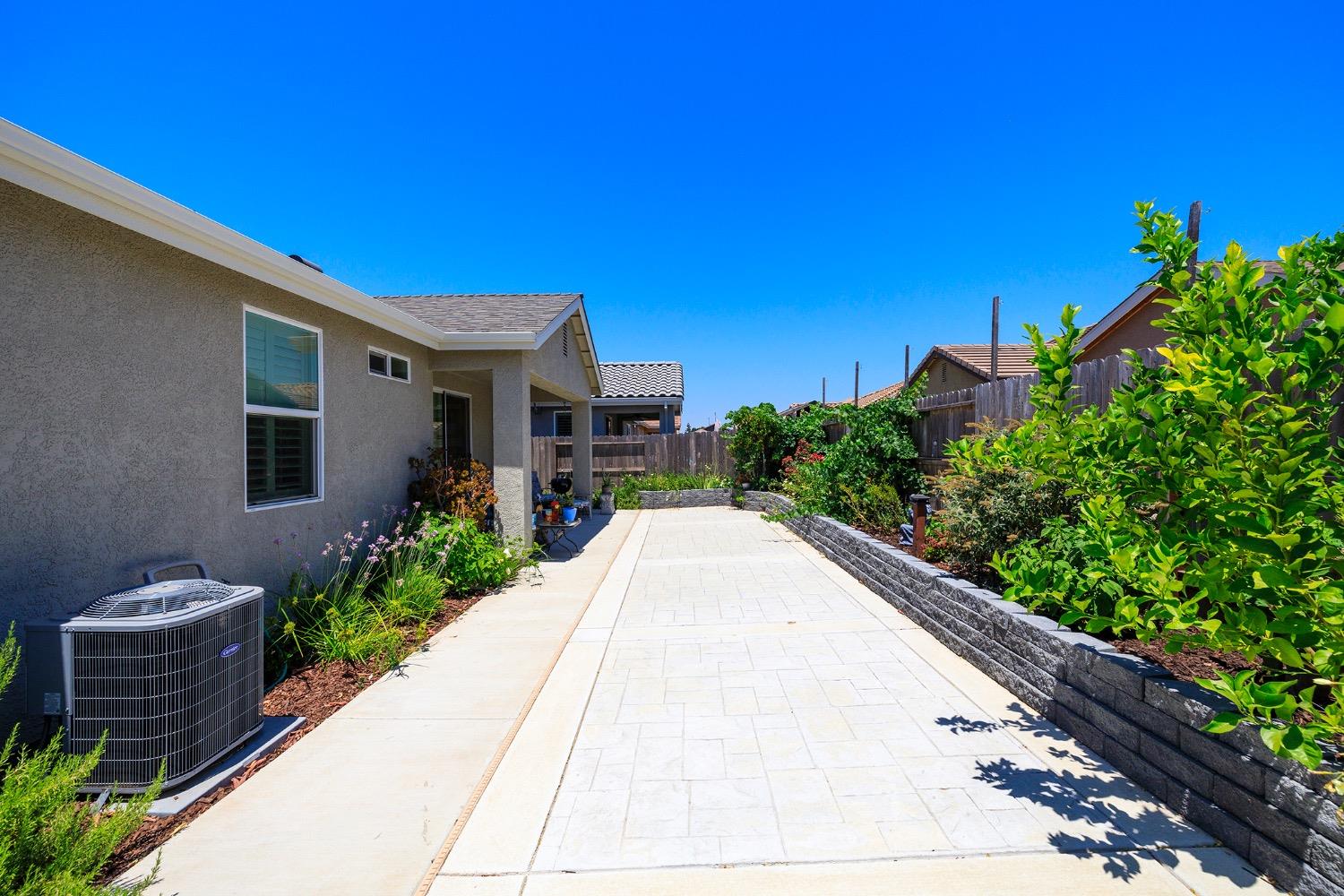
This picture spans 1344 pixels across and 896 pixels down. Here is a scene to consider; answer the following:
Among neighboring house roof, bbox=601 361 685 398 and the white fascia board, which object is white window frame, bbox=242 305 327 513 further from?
the white fascia board

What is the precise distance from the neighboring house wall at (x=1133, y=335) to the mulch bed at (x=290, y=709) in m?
14.3

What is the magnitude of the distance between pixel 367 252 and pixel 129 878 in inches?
495

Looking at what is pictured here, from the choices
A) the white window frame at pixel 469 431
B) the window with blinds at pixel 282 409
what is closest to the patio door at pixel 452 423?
the white window frame at pixel 469 431

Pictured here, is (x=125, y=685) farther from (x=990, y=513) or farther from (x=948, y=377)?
(x=948, y=377)

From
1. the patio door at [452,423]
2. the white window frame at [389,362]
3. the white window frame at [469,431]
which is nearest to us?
the white window frame at [389,362]

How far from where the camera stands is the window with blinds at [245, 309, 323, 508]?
17.1 ft

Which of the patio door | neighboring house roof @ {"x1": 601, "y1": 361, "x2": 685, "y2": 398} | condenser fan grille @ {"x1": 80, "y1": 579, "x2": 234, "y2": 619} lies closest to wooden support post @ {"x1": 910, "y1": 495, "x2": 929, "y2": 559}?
condenser fan grille @ {"x1": 80, "y1": 579, "x2": 234, "y2": 619}

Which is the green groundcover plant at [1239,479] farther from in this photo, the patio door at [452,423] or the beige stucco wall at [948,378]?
the beige stucco wall at [948,378]

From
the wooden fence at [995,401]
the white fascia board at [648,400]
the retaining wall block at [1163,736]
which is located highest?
the white fascia board at [648,400]

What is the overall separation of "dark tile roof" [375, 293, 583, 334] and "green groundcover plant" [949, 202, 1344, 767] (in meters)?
6.94

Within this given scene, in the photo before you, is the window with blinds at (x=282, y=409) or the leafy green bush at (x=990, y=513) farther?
the window with blinds at (x=282, y=409)

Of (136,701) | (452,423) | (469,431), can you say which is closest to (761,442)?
(469,431)

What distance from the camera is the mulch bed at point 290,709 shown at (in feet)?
8.92

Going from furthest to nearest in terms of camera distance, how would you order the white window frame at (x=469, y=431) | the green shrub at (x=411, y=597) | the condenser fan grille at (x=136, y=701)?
1. the white window frame at (x=469, y=431)
2. the green shrub at (x=411, y=597)
3. the condenser fan grille at (x=136, y=701)
